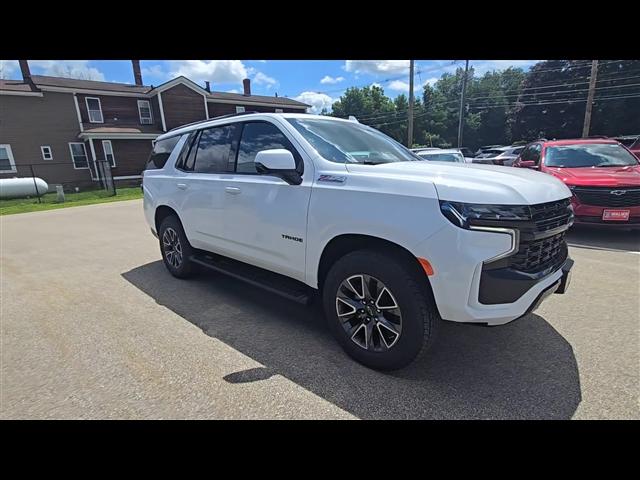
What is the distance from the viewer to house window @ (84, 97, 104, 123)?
2247cm

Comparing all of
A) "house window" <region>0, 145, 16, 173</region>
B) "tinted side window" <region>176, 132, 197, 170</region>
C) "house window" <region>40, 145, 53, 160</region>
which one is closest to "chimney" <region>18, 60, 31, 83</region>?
"house window" <region>40, 145, 53, 160</region>

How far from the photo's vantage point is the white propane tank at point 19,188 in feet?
57.7

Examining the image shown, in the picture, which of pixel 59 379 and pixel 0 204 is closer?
pixel 59 379

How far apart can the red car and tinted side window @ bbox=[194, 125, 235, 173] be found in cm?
577

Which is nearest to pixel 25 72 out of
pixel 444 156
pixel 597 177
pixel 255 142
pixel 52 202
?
pixel 52 202

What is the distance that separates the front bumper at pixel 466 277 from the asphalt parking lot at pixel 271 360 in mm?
614

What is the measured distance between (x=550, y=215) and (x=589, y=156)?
637cm
